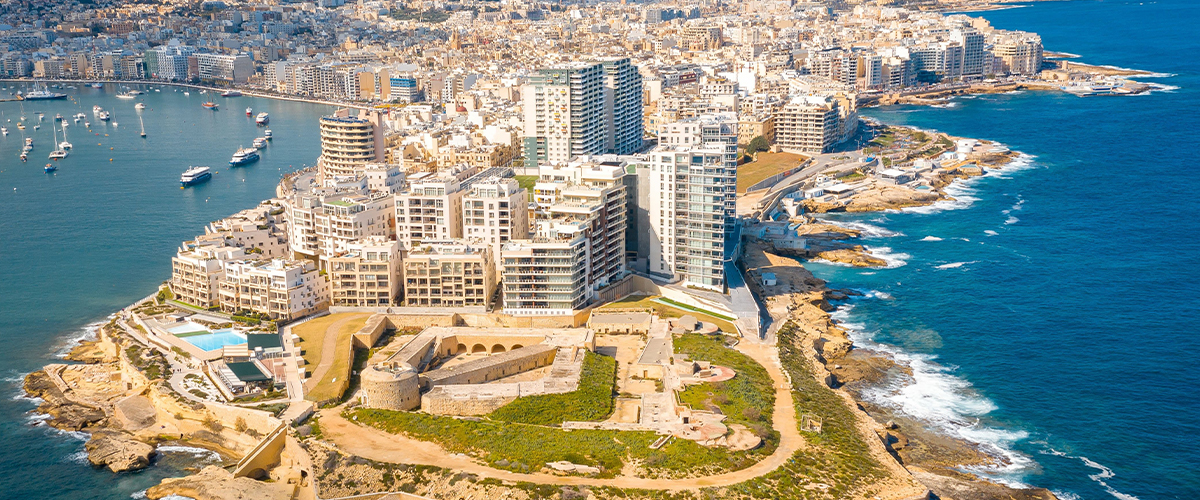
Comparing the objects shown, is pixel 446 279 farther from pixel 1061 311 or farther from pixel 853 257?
pixel 1061 311

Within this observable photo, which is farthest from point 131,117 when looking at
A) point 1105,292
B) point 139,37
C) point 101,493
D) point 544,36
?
point 1105,292

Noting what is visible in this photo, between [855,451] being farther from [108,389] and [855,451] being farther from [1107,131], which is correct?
[1107,131]

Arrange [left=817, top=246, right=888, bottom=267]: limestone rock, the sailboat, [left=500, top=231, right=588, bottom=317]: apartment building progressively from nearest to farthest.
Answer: [left=500, top=231, right=588, bottom=317]: apartment building → [left=817, top=246, right=888, bottom=267]: limestone rock → the sailboat

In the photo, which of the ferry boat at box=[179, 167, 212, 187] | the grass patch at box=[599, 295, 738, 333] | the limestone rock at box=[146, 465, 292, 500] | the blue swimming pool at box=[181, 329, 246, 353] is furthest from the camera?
the ferry boat at box=[179, 167, 212, 187]

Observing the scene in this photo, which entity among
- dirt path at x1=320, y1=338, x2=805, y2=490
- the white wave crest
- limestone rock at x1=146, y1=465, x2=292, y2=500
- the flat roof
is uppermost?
the flat roof

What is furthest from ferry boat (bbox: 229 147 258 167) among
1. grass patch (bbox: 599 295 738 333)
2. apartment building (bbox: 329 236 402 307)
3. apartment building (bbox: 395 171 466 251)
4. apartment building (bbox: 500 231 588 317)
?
grass patch (bbox: 599 295 738 333)

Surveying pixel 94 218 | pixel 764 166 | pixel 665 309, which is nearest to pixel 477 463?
pixel 665 309

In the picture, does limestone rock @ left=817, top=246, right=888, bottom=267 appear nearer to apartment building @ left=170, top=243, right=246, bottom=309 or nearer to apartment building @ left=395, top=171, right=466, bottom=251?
apartment building @ left=395, top=171, right=466, bottom=251
